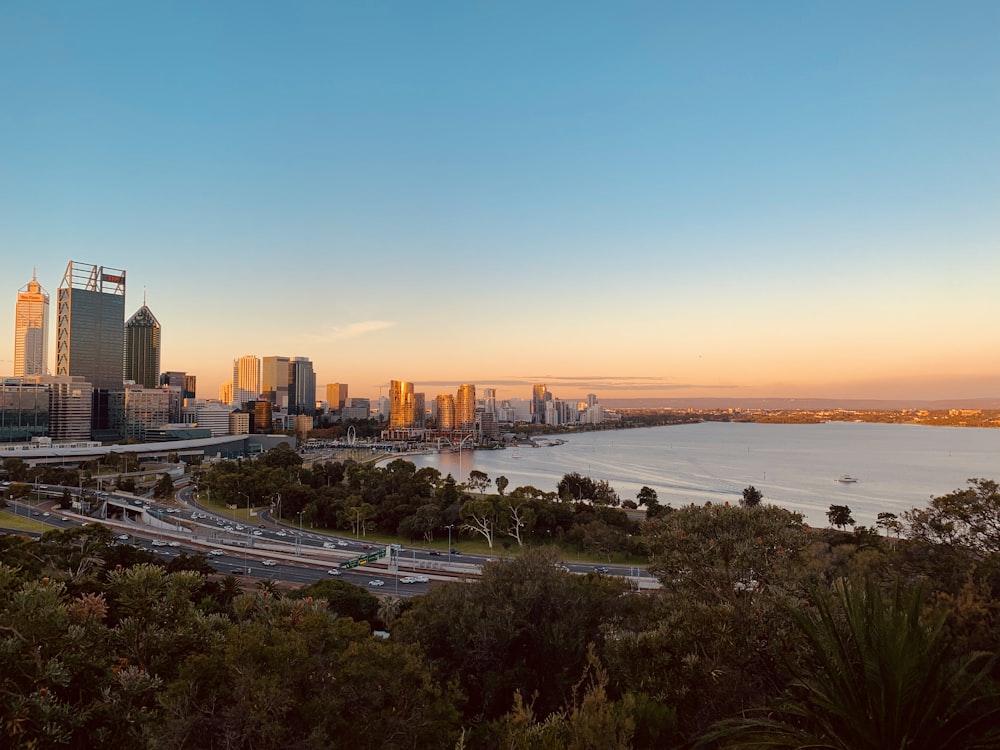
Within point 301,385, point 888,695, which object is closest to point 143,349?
point 301,385

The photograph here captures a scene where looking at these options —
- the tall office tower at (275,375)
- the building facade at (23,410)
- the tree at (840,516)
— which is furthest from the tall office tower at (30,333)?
the tree at (840,516)

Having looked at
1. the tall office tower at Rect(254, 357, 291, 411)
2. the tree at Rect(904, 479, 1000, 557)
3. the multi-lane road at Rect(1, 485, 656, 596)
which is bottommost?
the multi-lane road at Rect(1, 485, 656, 596)

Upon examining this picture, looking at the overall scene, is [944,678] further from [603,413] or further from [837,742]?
[603,413]

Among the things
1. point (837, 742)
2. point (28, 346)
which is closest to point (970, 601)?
point (837, 742)

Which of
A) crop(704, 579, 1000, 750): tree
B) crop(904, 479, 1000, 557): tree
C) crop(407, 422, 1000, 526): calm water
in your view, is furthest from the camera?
crop(407, 422, 1000, 526): calm water

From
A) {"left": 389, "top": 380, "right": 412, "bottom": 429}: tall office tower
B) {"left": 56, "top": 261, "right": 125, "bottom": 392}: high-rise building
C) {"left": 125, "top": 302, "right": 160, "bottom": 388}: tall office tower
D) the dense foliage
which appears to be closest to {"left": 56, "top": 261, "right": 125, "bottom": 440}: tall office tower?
{"left": 56, "top": 261, "right": 125, "bottom": 392}: high-rise building

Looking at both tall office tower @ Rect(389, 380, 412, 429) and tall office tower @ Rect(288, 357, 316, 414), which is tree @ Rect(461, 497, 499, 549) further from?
tall office tower @ Rect(288, 357, 316, 414)
